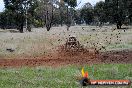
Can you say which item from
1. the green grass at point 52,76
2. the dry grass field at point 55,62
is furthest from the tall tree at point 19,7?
the green grass at point 52,76

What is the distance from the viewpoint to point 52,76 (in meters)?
13.0

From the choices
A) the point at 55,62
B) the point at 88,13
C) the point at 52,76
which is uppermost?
the point at 88,13

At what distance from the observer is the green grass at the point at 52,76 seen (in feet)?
36.7

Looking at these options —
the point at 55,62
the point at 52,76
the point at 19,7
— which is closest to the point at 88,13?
the point at 19,7

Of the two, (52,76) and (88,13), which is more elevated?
(88,13)

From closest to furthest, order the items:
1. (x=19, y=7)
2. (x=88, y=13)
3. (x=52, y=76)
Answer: (x=52, y=76) → (x=19, y=7) → (x=88, y=13)

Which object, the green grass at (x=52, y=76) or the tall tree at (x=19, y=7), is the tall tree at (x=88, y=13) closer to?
the tall tree at (x=19, y=7)

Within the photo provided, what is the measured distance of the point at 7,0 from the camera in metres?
69.1

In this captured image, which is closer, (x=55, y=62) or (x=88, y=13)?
(x=55, y=62)

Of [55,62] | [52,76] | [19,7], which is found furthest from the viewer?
[19,7]

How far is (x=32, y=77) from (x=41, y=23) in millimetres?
77436

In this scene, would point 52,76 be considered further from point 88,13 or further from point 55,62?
point 88,13

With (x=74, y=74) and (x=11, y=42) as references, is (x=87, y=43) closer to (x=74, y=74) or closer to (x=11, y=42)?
(x=11, y=42)

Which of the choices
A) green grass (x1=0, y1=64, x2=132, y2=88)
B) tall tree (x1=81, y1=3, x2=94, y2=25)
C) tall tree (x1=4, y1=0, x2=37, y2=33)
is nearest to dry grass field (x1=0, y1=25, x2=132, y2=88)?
green grass (x1=0, y1=64, x2=132, y2=88)
